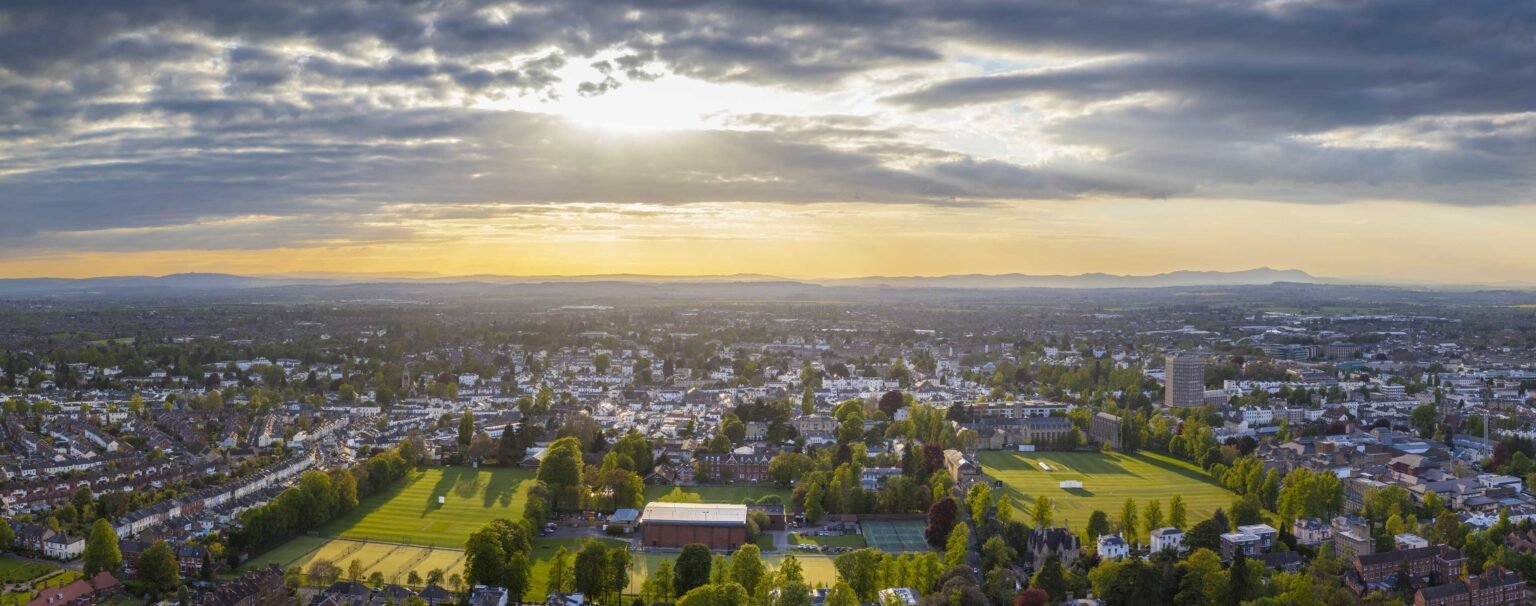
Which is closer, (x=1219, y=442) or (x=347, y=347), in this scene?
(x=1219, y=442)

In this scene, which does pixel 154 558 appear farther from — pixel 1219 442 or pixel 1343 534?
pixel 1219 442

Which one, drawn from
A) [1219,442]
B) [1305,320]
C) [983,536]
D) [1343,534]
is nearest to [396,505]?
[983,536]

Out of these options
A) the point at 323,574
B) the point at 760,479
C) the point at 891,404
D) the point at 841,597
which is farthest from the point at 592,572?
the point at 891,404

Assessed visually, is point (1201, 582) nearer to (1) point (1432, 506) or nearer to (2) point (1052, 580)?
(2) point (1052, 580)

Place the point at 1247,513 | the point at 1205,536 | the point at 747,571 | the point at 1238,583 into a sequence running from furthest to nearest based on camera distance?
the point at 1247,513, the point at 1205,536, the point at 747,571, the point at 1238,583

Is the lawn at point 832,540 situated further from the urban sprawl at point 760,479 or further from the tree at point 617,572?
the tree at point 617,572

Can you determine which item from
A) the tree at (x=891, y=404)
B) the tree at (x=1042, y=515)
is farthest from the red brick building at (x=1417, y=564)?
the tree at (x=891, y=404)

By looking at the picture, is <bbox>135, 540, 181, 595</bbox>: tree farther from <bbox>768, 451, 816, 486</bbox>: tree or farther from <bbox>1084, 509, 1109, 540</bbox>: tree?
<bbox>1084, 509, 1109, 540</bbox>: tree
